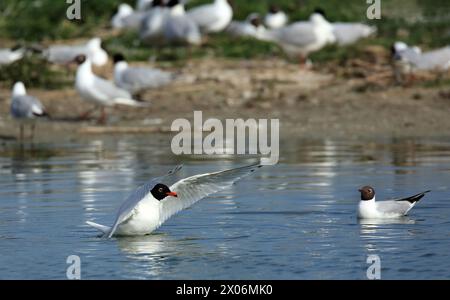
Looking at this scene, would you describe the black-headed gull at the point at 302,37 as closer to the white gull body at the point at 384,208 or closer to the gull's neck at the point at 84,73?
the gull's neck at the point at 84,73

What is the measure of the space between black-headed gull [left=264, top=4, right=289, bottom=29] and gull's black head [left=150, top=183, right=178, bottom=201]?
52.7 feet

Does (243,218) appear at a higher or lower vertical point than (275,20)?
lower

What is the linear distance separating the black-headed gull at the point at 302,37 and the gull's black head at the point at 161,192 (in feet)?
43.2

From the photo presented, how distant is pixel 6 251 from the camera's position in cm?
980

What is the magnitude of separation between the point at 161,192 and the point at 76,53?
1312 centimetres

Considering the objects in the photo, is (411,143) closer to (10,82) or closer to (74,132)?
(74,132)

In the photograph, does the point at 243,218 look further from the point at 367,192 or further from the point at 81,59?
the point at 81,59

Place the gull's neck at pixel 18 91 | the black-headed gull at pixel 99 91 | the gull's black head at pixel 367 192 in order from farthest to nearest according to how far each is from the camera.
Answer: the black-headed gull at pixel 99 91, the gull's neck at pixel 18 91, the gull's black head at pixel 367 192

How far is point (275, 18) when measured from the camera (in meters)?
26.4

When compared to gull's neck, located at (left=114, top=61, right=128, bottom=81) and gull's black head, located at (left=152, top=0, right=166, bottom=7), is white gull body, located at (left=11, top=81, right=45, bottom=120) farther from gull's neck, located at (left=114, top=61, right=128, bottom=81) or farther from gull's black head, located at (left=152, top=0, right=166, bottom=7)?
gull's black head, located at (left=152, top=0, right=166, bottom=7)

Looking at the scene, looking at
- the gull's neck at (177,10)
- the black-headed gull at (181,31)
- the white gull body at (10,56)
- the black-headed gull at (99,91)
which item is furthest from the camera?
the gull's neck at (177,10)

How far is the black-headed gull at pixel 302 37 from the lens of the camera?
23.3 metres

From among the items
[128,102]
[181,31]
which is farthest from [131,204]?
[181,31]

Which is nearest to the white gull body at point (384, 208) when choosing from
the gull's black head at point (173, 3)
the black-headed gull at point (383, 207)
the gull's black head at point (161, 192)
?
the black-headed gull at point (383, 207)
